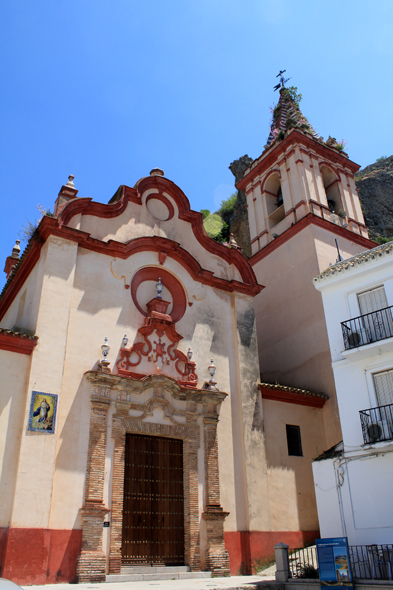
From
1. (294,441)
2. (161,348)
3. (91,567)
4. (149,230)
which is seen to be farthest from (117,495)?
(149,230)

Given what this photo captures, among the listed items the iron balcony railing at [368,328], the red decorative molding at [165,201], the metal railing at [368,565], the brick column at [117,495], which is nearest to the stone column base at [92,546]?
the brick column at [117,495]

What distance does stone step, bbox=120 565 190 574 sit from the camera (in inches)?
458

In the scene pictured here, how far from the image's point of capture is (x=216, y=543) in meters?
13.0

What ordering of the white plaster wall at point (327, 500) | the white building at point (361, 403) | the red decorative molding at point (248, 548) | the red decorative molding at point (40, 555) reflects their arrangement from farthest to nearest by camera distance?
the red decorative molding at point (248, 548), the white plaster wall at point (327, 500), the white building at point (361, 403), the red decorative molding at point (40, 555)

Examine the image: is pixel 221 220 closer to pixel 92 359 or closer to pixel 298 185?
pixel 298 185

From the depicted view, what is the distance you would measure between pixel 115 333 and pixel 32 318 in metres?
2.21

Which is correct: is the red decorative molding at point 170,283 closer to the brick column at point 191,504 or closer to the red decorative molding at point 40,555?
the brick column at point 191,504

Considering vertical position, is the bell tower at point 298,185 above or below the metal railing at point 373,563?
above

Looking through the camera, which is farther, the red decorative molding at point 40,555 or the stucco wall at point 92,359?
the stucco wall at point 92,359

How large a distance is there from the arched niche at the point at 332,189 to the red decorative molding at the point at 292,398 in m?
9.96

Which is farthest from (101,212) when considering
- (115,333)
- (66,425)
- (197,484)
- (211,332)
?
(197,484)

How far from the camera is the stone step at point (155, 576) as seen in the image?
36.7 ft

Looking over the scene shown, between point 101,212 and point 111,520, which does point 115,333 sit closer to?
point 101,212

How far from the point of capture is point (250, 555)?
44.3ft
